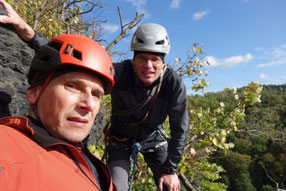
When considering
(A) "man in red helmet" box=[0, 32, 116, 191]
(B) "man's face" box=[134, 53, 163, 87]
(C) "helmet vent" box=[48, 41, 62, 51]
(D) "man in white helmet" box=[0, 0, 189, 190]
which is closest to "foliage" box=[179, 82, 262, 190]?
(D) "man in white helmet" box=[0, 0, 189, 190]

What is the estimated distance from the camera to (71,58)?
72.5 inches

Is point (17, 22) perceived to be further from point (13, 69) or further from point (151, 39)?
point (151, 39)

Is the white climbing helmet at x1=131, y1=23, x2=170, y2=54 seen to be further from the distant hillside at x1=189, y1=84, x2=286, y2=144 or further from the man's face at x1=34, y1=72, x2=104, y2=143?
the distant hillside at x1=189, y1=84, x2=286, y2=144

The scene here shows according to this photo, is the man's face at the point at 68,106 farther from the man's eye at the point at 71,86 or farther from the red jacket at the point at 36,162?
the red jacket at the point at 36,162

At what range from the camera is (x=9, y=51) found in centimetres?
292

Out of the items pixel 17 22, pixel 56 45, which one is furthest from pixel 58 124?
pixel 17 22

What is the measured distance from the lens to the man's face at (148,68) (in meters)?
3.06

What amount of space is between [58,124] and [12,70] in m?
1.86

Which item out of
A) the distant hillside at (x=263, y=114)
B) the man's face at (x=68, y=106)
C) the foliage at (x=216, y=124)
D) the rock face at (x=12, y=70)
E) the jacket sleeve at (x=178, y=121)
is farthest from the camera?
the distant hillside at (x=263, y=114)

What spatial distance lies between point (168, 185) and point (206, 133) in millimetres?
2991

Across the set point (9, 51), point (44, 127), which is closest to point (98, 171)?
point (44, 127)

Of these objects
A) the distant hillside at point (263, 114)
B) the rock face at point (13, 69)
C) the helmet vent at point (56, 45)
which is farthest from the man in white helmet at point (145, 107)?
the distant hillside at point (263, 114)

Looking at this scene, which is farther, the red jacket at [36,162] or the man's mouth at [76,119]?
the man's mouth at [76,119]

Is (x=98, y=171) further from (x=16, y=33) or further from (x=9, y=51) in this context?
(x=16, y=33)
